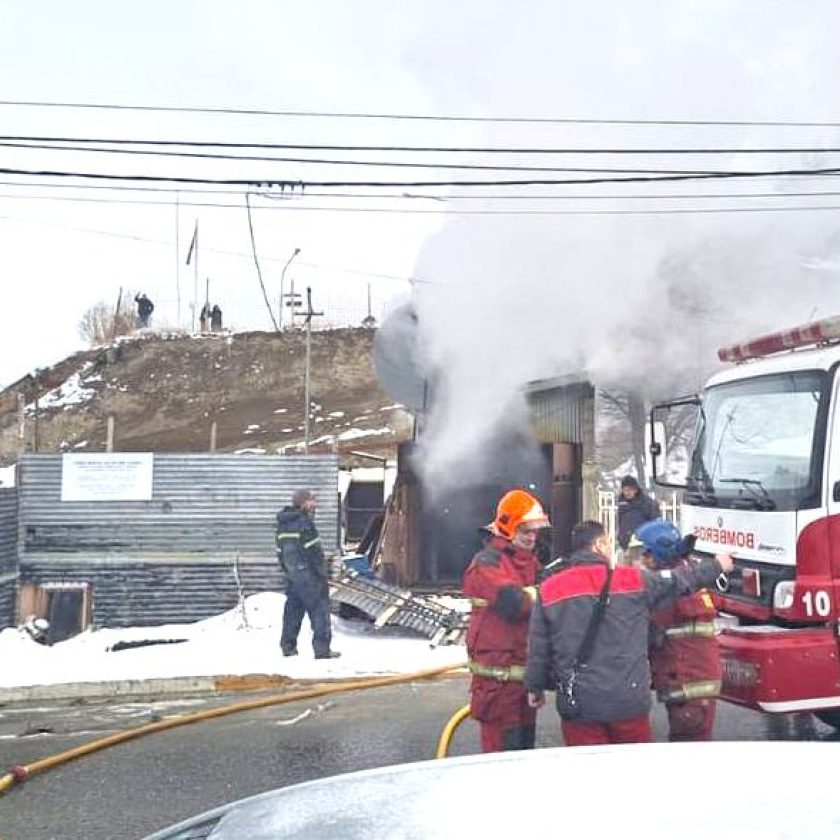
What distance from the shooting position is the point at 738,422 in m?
5.42

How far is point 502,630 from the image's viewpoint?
4309mm

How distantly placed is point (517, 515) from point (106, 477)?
23.1ft

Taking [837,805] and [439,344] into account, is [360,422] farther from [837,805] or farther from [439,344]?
[837,805]

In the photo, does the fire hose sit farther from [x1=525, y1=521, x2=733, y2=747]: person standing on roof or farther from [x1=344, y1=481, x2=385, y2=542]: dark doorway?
[x1=344, y1=481, x2=385, y2=542]: dark doorway

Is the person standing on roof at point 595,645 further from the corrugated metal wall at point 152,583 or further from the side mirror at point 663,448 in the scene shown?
the corrugated metal wall at point 152,583

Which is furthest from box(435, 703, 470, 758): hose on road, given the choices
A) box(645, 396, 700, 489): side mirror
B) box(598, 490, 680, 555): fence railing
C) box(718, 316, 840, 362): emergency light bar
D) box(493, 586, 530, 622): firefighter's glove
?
box(598, 490, 680, 555): fence railing

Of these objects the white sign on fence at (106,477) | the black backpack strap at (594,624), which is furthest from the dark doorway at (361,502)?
the black backpack strap at (594,624)

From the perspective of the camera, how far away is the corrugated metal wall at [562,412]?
11.9 metres

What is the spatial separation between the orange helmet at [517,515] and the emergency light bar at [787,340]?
1873mm

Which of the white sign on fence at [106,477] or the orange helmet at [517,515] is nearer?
the orange helmet at [517,515]

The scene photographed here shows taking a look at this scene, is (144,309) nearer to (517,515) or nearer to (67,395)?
(67,395)

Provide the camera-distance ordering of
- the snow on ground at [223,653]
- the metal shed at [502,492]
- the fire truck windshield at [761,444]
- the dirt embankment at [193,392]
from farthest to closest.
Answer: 1. the dirt embankment at [193,392]
2. the metal shed at [502,492]
3. the snow on ground at [223,653]
4. the fire truck windshield at [761,444]

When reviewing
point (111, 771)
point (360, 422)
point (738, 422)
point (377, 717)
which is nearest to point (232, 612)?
point (377, 717)

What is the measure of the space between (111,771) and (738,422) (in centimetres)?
413
